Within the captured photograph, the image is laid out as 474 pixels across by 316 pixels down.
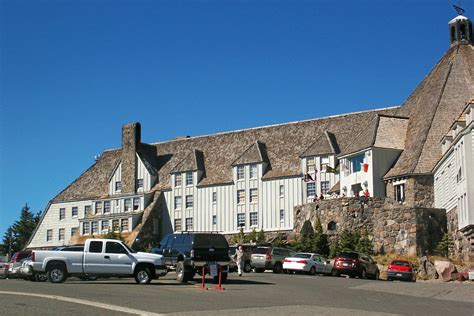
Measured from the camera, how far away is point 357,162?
5725 cm

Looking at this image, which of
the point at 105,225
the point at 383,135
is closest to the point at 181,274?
the point at 383,135

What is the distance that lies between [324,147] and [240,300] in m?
44.4

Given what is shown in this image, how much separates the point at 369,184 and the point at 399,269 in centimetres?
1485

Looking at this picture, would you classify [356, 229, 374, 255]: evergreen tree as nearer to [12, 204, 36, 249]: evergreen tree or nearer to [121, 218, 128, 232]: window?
[121, 218, 128, 232]: window

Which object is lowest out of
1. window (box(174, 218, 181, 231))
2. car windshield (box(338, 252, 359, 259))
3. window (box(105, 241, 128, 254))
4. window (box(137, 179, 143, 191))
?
car windshield (box(338, 252, 359, 259))

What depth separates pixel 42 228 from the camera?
8606 centimetres

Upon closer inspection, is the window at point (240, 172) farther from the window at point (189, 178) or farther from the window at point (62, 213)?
the window at point (62, 213)

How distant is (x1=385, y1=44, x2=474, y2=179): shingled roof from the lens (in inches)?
2096

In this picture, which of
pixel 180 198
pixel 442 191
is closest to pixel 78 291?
pixel 442 191

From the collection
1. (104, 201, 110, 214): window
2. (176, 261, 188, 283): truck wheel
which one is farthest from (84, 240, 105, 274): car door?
(104, 201, 110, 214): window

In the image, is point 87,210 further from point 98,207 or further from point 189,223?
point 189,223

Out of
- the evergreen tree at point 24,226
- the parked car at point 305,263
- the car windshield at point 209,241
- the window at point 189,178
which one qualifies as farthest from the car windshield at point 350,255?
the evergreen tree at point 24,226

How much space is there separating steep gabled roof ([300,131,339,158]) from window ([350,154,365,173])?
7505mm

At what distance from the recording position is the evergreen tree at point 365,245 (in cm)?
5097
